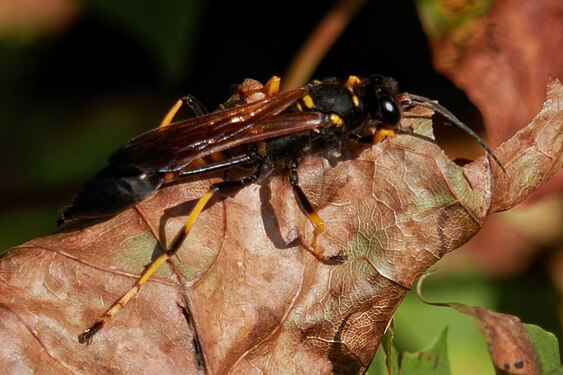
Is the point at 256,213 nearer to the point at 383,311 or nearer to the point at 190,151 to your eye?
the point at 190,151

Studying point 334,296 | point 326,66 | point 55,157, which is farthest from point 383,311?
point 55,157

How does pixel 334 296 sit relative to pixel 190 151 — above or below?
below

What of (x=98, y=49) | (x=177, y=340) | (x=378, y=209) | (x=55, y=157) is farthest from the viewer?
(x=98, y=49)

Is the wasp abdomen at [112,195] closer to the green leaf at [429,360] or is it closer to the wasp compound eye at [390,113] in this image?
the wasp compound eye at [390,113]

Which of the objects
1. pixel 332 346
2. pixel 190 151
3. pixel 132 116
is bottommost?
pixel 332 346

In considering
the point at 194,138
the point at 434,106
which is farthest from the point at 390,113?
the point at 194,138

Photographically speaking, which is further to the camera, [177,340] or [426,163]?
[426,163]

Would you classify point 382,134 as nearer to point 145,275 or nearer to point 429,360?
point 429,360

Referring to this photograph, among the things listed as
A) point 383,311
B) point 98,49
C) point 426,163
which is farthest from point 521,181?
point 98,49

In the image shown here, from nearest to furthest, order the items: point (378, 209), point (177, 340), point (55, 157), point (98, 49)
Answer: point (177, 340)
point (378, 209)
point (55, 157)
point (98, 49)
